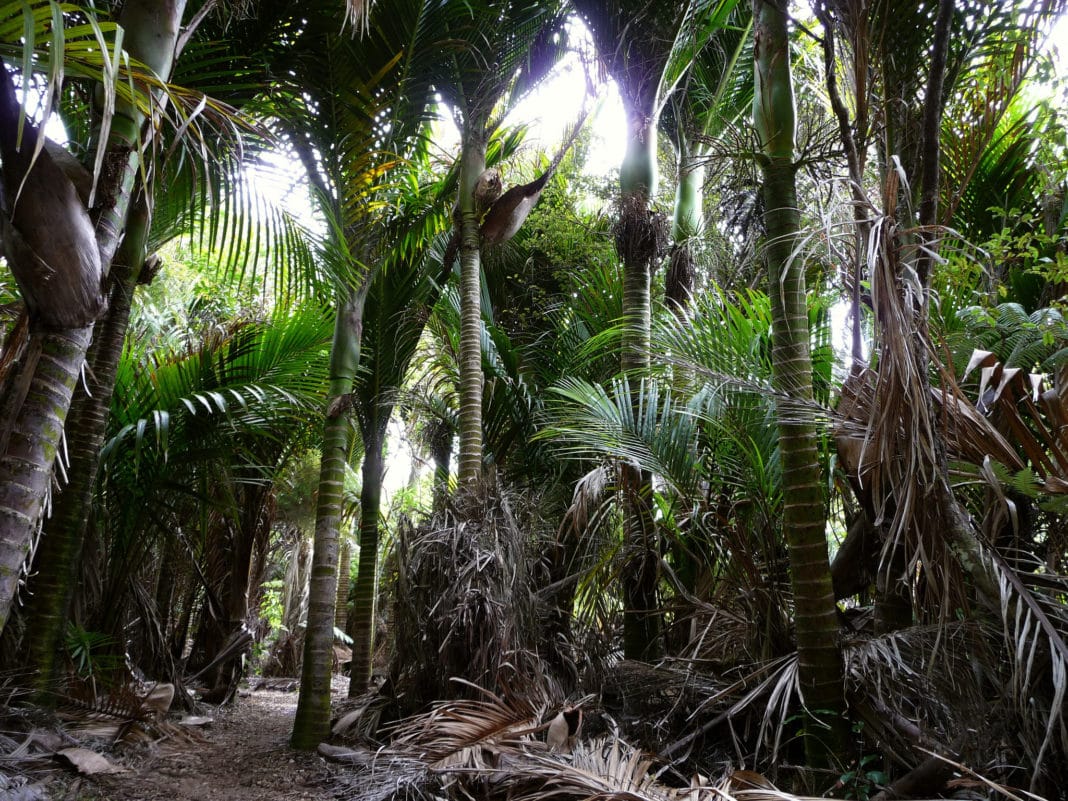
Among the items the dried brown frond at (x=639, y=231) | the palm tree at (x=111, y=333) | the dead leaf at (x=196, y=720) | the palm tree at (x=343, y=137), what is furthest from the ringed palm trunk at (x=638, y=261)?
the dead leaf at (x=196, y=720)

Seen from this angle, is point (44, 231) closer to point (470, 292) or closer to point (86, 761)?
point (86, 761)

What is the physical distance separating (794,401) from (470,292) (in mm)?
3149

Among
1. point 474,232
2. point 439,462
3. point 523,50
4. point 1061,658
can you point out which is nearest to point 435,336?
point 439,462

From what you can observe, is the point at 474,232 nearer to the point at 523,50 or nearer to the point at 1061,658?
the point at 523,50

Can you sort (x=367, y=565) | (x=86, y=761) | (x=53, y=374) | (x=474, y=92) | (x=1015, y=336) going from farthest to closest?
(x=367, y=565) → (x=474, y=92) → (x=86, y=761) → (x=1015, y=336) → (x=53, y=374)

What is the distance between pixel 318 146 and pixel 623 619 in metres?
4.00

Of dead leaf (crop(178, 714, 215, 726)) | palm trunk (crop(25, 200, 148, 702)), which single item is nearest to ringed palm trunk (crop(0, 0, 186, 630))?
palm trunk (crop(25, 200, 148, 702))

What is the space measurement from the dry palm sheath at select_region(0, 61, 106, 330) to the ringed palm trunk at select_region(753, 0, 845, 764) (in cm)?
266

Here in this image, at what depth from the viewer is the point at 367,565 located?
21.3ft

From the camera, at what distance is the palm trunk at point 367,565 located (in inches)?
255

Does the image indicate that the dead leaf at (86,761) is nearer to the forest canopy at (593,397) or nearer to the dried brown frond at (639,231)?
the forest canopy at (593,397)

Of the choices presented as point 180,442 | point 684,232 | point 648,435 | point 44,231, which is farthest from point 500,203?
point 44,231

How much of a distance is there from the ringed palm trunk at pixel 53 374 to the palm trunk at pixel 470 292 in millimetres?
2738

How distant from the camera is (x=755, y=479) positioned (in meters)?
3.96
